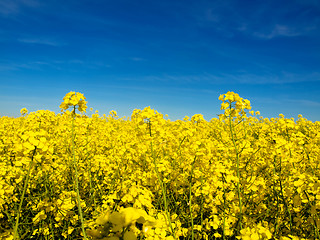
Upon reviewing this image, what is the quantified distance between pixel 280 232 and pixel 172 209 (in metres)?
1.60

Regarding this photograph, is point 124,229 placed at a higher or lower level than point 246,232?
higher

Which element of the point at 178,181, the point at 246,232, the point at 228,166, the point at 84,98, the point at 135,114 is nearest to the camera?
the point at 246,232

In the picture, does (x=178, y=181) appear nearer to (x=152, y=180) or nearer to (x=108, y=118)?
(x=152, y=180)

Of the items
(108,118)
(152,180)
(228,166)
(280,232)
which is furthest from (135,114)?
(108,118)

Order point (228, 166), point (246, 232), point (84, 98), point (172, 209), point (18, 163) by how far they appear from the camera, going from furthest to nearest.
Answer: point (172, 209) < point (228, 166) < point (84, 98) < point (18, 163) < point (246, 232)

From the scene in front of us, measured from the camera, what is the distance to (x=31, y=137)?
1.74m

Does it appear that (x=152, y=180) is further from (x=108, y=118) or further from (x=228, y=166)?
(x=108, y=118)

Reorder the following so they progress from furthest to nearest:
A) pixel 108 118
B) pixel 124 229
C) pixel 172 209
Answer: pixel 108 118 < pixel 172 209 < pixel 124 229

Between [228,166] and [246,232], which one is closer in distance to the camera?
[246,232]

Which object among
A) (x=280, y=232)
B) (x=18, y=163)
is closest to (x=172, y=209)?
(x=280, y=232)

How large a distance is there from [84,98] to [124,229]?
6.37 ft

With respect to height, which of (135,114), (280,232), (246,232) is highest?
(135,114)

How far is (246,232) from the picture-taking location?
4.80 ft

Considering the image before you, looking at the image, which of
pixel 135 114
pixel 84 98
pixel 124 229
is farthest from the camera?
pixel 135 114
